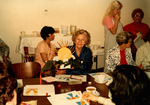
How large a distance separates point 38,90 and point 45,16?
3.15 m

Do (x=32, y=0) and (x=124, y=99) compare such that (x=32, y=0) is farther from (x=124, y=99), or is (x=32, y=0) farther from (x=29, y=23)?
(x=124, y=99)

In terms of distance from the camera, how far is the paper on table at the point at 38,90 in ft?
5.22

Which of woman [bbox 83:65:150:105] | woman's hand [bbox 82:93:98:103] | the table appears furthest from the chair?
woman [bbox 83:65:150:105]

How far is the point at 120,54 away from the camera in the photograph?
2568 mm

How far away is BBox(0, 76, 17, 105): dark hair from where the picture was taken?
2.98ft

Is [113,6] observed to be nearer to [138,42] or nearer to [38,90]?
[138,42]

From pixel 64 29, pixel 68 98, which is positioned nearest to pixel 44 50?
pixel 64 29

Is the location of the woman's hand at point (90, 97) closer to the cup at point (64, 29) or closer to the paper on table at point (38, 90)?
the paper on table at point (38, 90)

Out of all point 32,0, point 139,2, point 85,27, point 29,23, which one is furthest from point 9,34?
point 139,2

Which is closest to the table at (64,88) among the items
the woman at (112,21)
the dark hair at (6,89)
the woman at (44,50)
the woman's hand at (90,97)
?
the woman's hand at (90,97)

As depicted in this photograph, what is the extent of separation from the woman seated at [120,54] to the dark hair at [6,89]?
1776mm

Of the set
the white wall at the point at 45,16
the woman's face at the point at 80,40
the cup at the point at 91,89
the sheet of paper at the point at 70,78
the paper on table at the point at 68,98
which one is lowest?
the paper on table at the point at 68,98

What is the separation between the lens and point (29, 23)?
14.6ft

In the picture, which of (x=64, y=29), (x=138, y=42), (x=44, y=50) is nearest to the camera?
(x=44, y=50)
